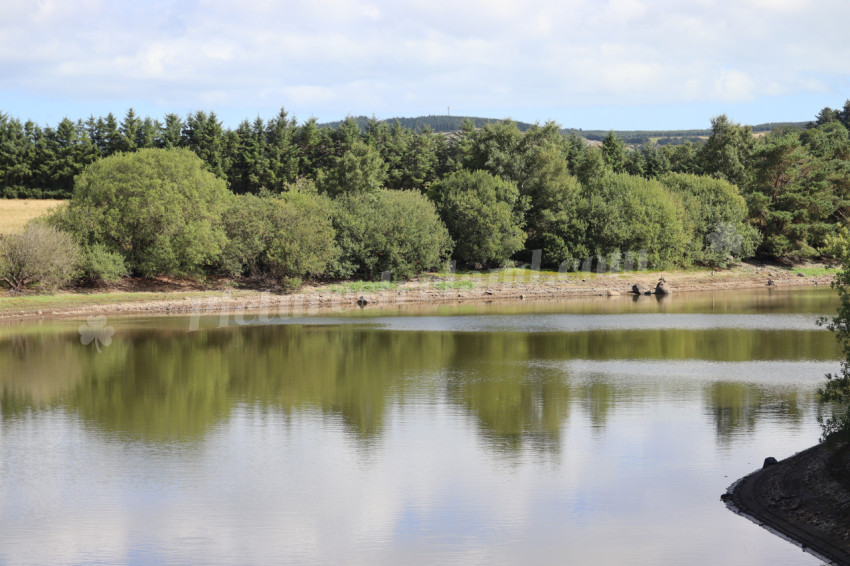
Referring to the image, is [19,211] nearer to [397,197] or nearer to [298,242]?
[298,242]

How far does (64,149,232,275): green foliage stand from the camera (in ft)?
188

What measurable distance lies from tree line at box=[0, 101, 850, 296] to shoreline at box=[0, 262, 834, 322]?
1690mm

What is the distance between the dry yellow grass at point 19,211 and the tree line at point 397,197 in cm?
465

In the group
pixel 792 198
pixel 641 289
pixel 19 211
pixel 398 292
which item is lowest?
pixel 641 289

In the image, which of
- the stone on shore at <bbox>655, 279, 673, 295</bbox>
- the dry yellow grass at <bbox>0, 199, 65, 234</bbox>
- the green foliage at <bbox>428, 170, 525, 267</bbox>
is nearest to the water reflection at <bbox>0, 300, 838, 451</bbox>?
the stone on shore at <bbox>655, 279, 673, 295</bbox>

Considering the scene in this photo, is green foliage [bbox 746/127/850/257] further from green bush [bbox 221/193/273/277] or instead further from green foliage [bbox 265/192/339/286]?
green bush [bbox 221/193/273/277]

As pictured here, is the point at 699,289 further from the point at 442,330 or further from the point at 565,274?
the point at 442,330

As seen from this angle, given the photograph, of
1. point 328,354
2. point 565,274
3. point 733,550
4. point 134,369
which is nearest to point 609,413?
point 733,550

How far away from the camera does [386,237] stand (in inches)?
2672

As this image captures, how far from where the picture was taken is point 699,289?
245 ft

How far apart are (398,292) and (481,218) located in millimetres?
12394

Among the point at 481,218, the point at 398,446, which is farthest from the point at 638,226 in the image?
the point at 398,446

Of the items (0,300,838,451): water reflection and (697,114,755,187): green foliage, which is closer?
(0,300,838,451): water reflection

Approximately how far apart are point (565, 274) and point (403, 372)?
157 feet
